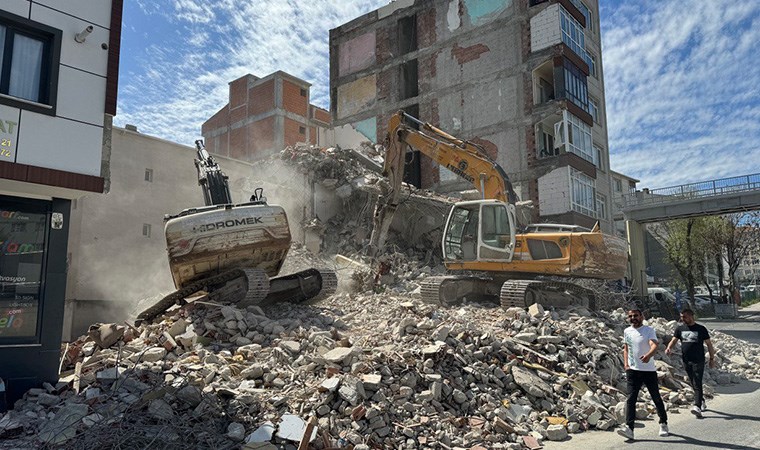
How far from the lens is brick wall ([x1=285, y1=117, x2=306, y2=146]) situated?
35959 mm

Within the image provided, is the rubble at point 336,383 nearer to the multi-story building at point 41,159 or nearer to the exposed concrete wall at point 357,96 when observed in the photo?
the multi-story building at point 41,159

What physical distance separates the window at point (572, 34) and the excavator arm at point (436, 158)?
1467cm

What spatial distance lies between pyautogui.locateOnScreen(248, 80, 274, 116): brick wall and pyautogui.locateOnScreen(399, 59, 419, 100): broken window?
9.34 m

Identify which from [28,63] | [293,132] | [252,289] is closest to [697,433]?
[252,289]

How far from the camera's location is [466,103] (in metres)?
28.4

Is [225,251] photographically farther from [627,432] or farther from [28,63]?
[627,432]

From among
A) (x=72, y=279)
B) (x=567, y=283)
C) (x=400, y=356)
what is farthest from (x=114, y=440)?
(x=72, y=279)

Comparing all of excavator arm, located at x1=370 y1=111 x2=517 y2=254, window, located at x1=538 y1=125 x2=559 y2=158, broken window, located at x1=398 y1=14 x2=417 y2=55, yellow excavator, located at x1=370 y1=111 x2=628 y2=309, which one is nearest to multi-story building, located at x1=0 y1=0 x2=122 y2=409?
yellow excavator, located at x1=370 y1=111 x2=628 y2=309

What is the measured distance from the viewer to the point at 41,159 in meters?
6.71

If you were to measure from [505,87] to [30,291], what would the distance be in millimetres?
23838

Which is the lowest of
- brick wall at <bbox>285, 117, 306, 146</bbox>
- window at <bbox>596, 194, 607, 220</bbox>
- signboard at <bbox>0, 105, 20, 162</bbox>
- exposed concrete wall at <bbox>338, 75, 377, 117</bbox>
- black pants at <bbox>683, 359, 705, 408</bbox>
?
black pants at <bbox>683, 359, 705, 408</bbox>

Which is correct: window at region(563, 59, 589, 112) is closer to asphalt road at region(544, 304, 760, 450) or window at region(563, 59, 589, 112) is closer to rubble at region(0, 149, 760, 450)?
rubble at region(0, 149, 760, 450)

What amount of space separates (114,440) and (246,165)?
1875 centimetres

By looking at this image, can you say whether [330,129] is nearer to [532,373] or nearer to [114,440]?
[532,373]
